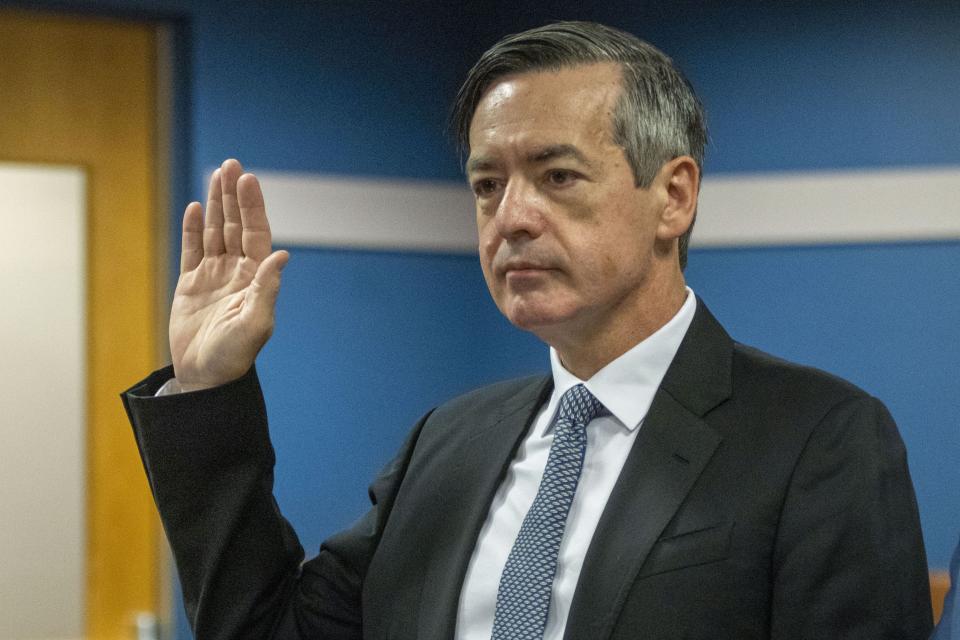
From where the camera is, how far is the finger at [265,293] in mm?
1438

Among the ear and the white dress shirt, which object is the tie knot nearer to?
the white dress shirt

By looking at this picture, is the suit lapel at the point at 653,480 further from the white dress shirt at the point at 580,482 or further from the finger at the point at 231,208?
the finger at the point at 231,208

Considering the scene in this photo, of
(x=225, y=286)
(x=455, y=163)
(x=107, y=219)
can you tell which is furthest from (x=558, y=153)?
(x=455, y=163)

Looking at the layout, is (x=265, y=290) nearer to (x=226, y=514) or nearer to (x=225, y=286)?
(x=225, y=286)

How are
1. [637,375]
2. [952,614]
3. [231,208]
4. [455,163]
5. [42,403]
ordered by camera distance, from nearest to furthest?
1. [952,614]
2. [637,375]
3. [231,208]
4. [42,403]
5. [455,163]

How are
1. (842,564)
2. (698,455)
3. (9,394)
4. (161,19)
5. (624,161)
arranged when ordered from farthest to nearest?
(161,19), (9,394), (624,161), (698,455), (842,564)

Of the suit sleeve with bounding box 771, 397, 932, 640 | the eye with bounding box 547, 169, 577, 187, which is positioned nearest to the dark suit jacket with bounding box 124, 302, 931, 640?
the suit sleeve with bounding box 771, 397, 932, 640

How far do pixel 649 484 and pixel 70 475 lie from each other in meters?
2.05

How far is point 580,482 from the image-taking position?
138 cm

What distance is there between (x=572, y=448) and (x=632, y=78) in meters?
0.42

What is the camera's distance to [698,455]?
130cm

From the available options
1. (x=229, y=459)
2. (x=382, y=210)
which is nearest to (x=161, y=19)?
(x=382, y=210)

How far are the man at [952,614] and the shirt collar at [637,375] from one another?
431mm

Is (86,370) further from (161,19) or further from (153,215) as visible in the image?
(161,19)
